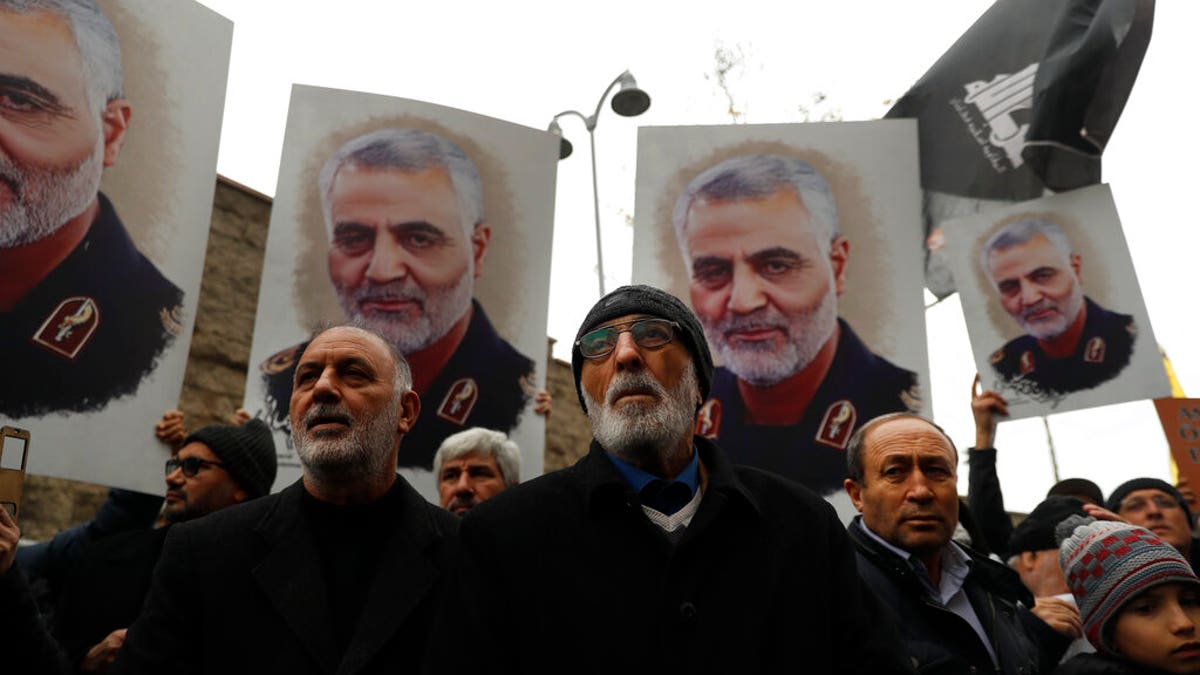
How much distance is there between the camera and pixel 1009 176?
517cm

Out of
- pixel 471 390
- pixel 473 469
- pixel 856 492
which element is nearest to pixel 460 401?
pixel 471 390

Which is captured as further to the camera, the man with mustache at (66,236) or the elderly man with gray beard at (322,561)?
the man with mustache at (66,236)

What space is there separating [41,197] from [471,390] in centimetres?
193

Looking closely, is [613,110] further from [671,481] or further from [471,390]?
[671,481]

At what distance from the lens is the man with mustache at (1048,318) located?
456 centimetres

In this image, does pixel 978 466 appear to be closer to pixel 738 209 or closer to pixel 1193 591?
pixel 1193 591

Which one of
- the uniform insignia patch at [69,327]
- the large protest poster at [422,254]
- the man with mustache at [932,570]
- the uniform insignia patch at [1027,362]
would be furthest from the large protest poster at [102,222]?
the uniform insignia patch at [1027,362]

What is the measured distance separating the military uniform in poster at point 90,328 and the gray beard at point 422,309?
0.89 m

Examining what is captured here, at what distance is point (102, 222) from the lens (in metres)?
3.79

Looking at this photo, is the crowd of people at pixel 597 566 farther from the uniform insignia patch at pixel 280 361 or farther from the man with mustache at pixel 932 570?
the uniform insignia patch at pixel 280 361

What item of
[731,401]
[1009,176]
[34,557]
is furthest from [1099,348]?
[34,557]

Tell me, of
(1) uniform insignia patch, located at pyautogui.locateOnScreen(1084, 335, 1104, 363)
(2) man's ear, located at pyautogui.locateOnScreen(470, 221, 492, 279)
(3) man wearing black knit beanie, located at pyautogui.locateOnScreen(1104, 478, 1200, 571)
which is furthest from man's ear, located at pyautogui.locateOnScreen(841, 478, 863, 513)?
(2) man's ear, located at pyautogui.locateOnScreen(470, 221, 492, 279)

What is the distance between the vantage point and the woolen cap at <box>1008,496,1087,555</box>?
3.26 m

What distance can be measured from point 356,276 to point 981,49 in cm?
361
